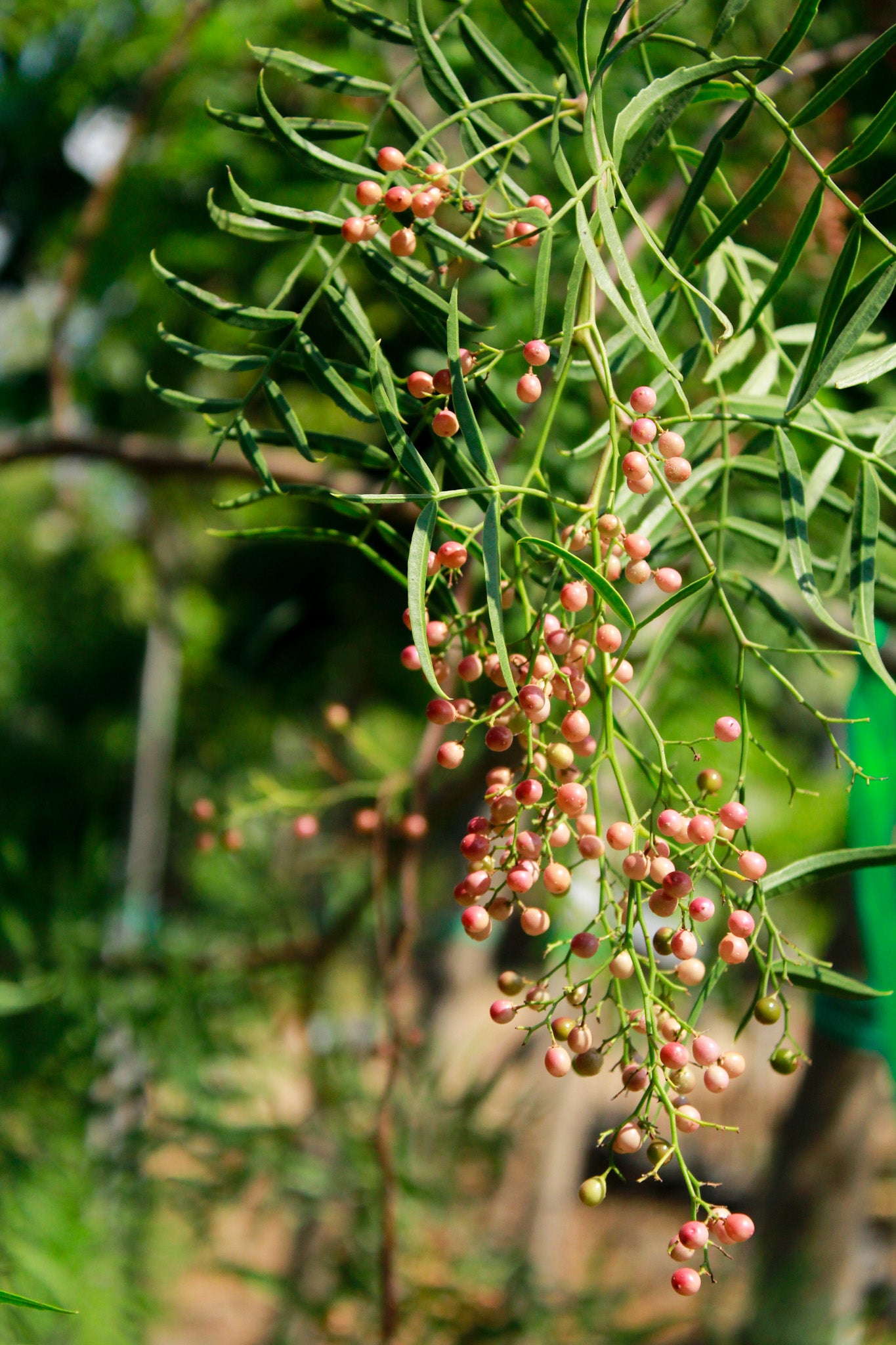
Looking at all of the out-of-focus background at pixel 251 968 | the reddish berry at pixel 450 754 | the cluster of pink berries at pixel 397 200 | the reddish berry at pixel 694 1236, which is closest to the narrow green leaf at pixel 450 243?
the cluster of pink berries at pixel 397 200

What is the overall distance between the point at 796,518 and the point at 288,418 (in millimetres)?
117

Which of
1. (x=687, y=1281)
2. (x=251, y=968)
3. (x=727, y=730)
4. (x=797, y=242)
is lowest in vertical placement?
(x=251, y=968)

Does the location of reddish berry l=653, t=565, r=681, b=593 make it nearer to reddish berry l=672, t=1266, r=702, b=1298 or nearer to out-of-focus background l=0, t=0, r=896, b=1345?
reddish berry l=672, t=1266, r=702, b=1298

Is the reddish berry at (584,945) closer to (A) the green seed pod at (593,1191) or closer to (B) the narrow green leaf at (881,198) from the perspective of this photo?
(A) the green seed pod at (593,1191)

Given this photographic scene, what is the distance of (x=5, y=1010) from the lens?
699mm

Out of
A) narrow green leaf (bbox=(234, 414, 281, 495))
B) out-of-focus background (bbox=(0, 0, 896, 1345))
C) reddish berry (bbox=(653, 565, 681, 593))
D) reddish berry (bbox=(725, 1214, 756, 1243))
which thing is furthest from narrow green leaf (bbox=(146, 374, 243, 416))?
out-of-focus background (bbox=(0, 0, 896, 1345))

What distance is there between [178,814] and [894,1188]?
9.16 feet

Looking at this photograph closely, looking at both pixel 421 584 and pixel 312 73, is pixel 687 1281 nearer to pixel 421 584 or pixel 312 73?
pixel 421 584

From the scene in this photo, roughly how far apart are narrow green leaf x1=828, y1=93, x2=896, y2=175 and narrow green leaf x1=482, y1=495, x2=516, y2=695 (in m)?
0.11

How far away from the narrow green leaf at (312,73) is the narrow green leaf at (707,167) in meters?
0.09

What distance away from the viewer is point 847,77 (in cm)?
21

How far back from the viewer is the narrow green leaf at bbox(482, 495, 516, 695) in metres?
0.18

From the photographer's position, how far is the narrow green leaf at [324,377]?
24 cm

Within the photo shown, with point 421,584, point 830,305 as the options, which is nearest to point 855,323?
point 830,305
